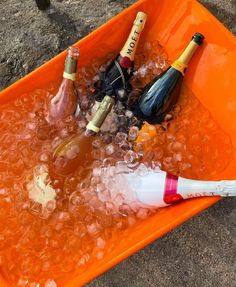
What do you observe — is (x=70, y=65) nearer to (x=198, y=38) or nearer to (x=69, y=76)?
(x=69, y=76)

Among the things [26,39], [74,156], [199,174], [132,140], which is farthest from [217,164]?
[26,39]

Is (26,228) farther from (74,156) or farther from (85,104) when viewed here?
(85,104)

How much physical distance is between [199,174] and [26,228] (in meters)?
0.45

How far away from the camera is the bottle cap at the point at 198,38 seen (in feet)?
3.78

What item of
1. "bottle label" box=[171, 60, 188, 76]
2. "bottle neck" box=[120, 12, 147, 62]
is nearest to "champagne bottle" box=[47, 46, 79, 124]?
"bottle neck" box=[120, 12, 147, 62]

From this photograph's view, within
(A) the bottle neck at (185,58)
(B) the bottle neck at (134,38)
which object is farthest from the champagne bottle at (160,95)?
(B) the bottle neck at (134,38)

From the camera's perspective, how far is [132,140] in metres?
1.21

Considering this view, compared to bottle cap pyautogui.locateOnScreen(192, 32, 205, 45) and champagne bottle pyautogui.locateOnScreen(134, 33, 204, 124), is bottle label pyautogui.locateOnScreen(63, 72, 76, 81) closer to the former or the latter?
champagne bottle pyautogui.locateOnScreen(134, 33, 204, 124)

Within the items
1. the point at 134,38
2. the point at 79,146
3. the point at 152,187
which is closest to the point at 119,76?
the point at 134,38

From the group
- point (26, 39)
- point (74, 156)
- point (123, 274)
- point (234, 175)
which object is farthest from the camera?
point (26, 39)

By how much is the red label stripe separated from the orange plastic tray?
0.02m

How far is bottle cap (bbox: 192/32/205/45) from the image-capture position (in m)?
1.15

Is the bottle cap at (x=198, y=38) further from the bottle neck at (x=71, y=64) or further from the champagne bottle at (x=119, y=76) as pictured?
the bottle neck at (x=71, y=64)

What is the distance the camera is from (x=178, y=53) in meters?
1.24
